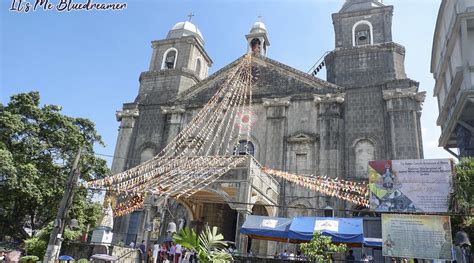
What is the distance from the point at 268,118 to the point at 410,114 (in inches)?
305

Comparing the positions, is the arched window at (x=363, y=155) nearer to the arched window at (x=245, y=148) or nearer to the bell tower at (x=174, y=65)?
the arched window at (x=245, y=148)

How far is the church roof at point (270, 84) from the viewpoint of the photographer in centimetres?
2233

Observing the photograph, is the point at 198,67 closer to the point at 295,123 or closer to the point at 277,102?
the point at 277,102

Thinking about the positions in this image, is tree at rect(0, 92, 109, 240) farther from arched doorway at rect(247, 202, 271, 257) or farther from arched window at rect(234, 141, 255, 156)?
arched doorway at rect(247, 202, 271, 257)

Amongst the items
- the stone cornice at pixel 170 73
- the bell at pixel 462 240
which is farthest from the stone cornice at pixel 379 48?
the bell at pixel 462 240

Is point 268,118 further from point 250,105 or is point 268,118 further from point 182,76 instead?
point 182,76

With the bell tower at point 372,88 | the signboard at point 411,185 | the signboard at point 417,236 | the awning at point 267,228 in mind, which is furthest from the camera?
the bell tower at point 372,88

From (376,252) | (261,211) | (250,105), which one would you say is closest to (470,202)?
(376,252)

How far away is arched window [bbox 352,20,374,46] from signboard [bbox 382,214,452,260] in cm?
1539

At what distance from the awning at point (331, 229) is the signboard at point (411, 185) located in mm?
1603

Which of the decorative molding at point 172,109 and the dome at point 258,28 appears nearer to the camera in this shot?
the decorative molding at point 172,109

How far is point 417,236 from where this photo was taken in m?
10.1

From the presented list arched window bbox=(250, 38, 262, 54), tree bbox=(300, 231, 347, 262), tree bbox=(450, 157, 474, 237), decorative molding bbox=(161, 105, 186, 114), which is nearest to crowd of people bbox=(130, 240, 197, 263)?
tree bbox=(300, 231, 347, 262)

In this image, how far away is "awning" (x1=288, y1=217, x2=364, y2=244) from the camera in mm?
12242
